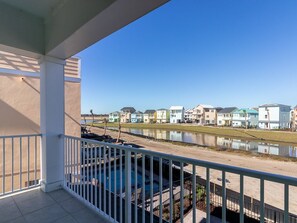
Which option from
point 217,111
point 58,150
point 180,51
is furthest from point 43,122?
point 217,111

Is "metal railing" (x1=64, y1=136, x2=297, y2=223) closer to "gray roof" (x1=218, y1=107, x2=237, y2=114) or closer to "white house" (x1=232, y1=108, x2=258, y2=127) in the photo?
"white house" (x1=232, y1=108, x2=258, y2=127)

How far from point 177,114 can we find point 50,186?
4582cm

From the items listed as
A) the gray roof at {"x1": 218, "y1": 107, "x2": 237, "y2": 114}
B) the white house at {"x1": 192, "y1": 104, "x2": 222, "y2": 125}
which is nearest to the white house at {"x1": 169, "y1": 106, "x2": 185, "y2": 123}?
the white house at {"x1": 192, "y1": 104, "x2": 222, "y2": 125}

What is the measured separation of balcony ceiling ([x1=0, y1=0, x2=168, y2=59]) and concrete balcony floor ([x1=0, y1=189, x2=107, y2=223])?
6.87ft

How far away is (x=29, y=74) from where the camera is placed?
4.43 meters

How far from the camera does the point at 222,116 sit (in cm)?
3897

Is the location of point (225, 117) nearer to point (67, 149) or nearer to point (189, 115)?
point (189, 115)

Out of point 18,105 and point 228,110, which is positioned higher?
point 228,110

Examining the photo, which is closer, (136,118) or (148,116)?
(148,116)

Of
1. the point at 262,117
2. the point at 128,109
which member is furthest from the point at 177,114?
the point at 262,117

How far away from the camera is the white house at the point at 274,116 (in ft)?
105

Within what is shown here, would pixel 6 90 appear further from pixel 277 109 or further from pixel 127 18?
pixel 277 109

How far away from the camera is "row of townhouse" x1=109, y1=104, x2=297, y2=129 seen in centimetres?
3244

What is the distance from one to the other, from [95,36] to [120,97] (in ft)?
67.5
